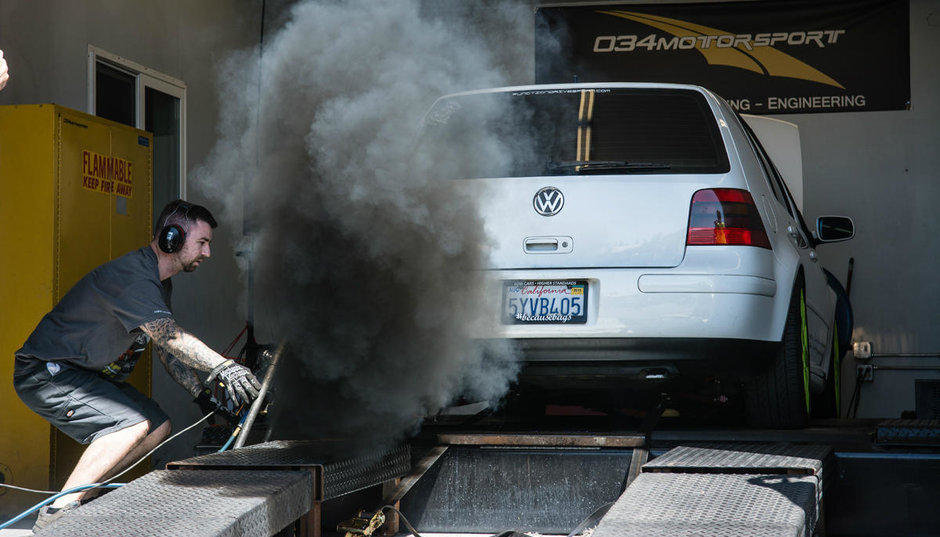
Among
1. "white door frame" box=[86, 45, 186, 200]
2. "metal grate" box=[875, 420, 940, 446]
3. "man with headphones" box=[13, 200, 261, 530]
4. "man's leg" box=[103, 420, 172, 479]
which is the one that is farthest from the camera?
"white door frame" box=[86, 45, 186, 200]

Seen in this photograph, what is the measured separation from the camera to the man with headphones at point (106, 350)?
4.37 m

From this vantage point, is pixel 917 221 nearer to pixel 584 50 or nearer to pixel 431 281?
pixel 584 50

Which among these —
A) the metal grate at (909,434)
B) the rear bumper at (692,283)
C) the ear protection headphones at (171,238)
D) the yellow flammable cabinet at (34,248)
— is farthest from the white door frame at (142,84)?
the metal grate at (909,434)

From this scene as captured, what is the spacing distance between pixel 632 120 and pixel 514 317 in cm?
104

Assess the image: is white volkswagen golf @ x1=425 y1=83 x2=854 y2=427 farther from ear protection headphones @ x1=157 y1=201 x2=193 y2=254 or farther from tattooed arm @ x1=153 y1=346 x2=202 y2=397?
tattooed arm @ x1=153 y1=346 x2=202 y2=397

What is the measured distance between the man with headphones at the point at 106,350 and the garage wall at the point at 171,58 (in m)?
1.44

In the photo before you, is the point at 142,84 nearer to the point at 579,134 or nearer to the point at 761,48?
the point at 579,134

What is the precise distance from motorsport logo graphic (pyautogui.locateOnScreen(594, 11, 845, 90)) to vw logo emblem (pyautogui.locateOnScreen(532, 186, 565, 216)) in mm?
7003

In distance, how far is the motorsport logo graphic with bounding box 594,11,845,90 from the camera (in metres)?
10.5

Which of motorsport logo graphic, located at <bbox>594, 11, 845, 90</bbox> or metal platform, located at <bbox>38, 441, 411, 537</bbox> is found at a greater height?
motorsport logo graphic, located at <bbox>594, 11, 845, 90</bbox>

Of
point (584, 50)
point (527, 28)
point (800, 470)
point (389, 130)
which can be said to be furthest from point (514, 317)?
point (584, 50)

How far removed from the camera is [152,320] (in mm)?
4293

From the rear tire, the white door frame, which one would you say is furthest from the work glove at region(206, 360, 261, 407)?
the white door frame

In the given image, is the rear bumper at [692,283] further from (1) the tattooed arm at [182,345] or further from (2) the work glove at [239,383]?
(1) the tattooed arm at [182,345]
